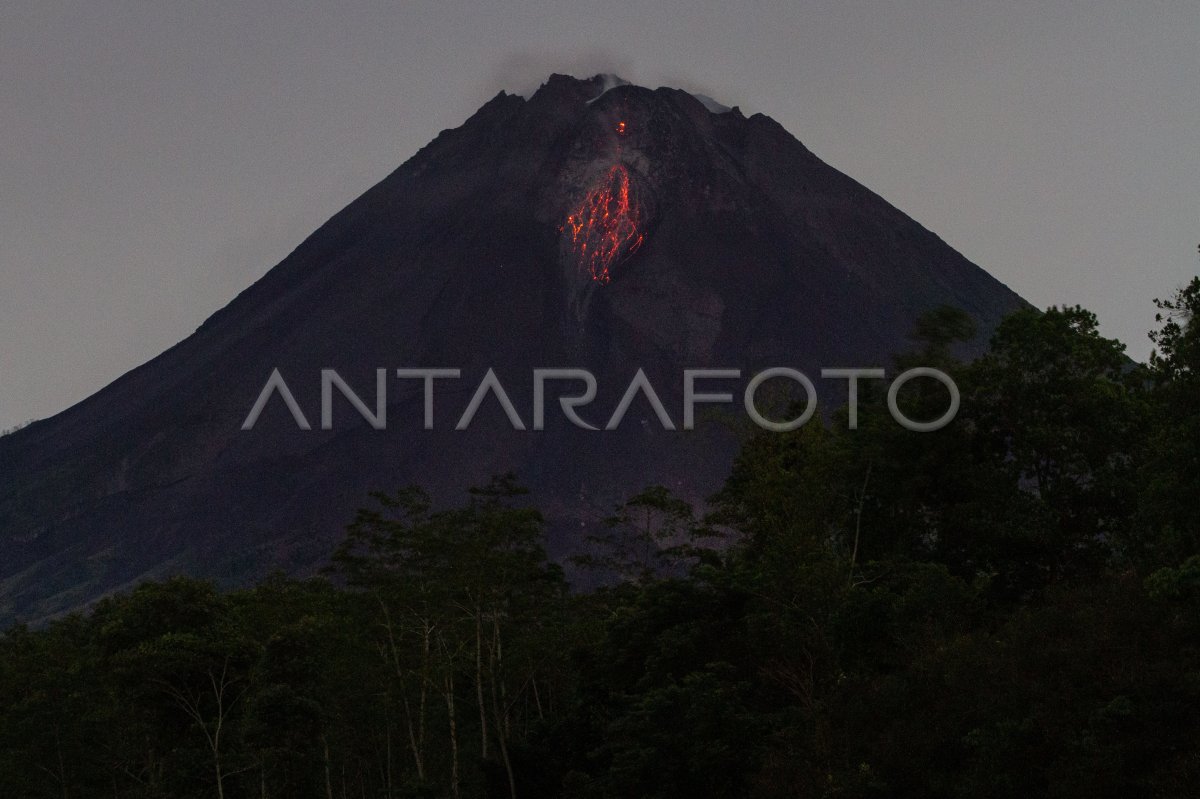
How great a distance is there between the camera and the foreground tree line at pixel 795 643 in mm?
25047

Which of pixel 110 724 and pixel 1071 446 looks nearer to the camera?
pixel 1071 446

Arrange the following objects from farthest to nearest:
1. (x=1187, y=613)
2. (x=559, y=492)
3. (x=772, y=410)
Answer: (x=559, y=492) < (x=772, y=410) < (x=1187, y=613)

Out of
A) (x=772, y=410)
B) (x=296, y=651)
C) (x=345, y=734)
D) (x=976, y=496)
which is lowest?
(x=345, y=734)

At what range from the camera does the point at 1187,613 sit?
955 inches

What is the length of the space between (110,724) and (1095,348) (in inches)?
1414

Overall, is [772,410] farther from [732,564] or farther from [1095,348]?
[1095,348]

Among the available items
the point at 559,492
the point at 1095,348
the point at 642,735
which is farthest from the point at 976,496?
the point at 559,492

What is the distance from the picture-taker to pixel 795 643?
32.3 metres

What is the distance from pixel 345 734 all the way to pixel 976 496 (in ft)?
81.9

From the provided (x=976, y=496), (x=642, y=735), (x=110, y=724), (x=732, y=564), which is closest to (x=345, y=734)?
(x=110, y=724)

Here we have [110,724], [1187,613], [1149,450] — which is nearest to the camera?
[1187,613]

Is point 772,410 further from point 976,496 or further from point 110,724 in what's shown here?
point 110,724

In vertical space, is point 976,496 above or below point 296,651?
above

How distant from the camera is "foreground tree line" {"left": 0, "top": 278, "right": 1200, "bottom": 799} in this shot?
25047 millimetres
